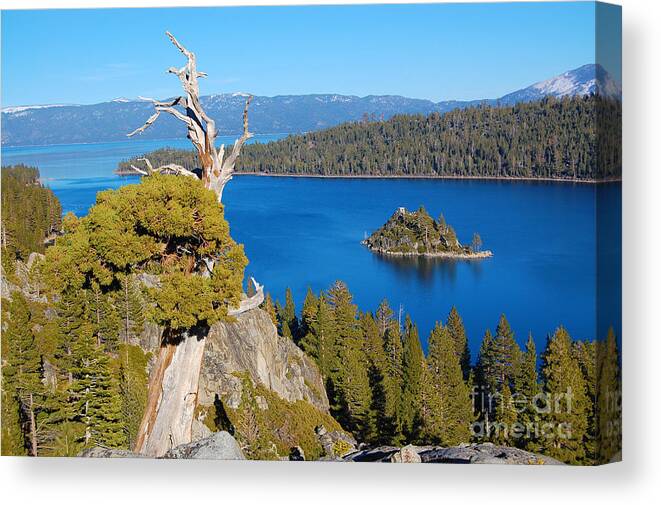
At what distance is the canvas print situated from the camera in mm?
6988

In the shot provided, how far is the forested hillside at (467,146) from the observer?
7.15 m

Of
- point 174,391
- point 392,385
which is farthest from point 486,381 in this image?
point 174,391

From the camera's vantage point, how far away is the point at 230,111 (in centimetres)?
943

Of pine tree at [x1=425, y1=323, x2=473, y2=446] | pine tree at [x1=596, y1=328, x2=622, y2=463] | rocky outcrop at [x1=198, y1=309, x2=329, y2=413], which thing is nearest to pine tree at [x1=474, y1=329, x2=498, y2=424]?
pine tree at [x1=425, y1=323, x2=473, y2=446]

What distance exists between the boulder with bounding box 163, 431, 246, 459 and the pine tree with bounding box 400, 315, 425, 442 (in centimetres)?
214

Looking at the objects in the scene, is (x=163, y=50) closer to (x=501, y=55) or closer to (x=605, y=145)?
(x=501, y=55)

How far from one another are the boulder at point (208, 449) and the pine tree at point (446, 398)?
2111 millimetres

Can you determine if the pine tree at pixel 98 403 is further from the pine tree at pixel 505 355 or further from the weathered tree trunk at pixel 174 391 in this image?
the pine tree at pixel 505 355

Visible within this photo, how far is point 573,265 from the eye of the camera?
786 centimetres

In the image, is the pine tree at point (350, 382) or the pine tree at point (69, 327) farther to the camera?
the pine tree at point (350, 382)

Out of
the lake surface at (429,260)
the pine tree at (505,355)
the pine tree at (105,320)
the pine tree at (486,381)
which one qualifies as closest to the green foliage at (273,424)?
the pine tree at (105,320)

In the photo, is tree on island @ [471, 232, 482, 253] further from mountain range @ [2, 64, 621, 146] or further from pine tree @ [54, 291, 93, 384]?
pine tree @ [54, 291, 93, 384]

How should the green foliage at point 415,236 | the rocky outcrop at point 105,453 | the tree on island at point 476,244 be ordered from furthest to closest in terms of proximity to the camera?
the tree on island at point 476,244 < the green foliage at point 415,236 < the rocky outcrop at point 105,453

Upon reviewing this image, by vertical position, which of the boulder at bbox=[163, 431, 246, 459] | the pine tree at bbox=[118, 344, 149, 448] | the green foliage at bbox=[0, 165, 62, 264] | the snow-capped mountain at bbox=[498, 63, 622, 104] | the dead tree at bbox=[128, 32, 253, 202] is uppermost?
the snow-capped mountain at bbox=[498, 63, 622, 104]
